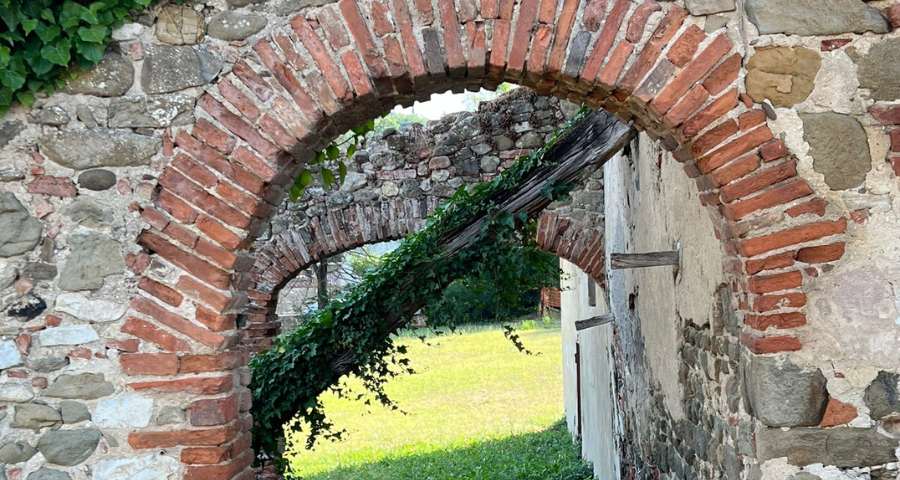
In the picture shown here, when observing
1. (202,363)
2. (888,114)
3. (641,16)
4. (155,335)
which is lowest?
(202,363)

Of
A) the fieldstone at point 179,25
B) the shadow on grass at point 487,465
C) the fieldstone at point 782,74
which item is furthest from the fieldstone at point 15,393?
the shadow on grass at point 487,465

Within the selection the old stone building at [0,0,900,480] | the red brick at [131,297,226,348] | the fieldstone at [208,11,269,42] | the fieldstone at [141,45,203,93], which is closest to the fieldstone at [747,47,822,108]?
the old stone building at [0,0,900,480]

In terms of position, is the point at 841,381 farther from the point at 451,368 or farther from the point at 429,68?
the point at 451,368

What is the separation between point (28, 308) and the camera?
2605 millimetres

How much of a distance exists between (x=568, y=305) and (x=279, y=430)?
814 cm

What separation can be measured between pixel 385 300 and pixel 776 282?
271 cm

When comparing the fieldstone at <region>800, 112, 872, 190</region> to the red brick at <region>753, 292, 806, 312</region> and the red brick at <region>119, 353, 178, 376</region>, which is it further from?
the red brick at <region>119, 353, 178, 376</region>

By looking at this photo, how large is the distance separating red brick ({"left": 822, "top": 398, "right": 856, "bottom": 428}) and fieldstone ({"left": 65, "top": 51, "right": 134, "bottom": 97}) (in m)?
2.62

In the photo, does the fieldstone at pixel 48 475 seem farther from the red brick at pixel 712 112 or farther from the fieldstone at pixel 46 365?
the red brick at pixel 712 112

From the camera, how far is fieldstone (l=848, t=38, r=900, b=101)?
8.08 feet

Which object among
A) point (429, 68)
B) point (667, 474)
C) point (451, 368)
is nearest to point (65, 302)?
point (429, 68)

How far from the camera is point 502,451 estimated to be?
10.0 m

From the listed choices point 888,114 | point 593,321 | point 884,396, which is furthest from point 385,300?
point 888,114

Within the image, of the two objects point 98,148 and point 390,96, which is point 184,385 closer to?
point 98,148
